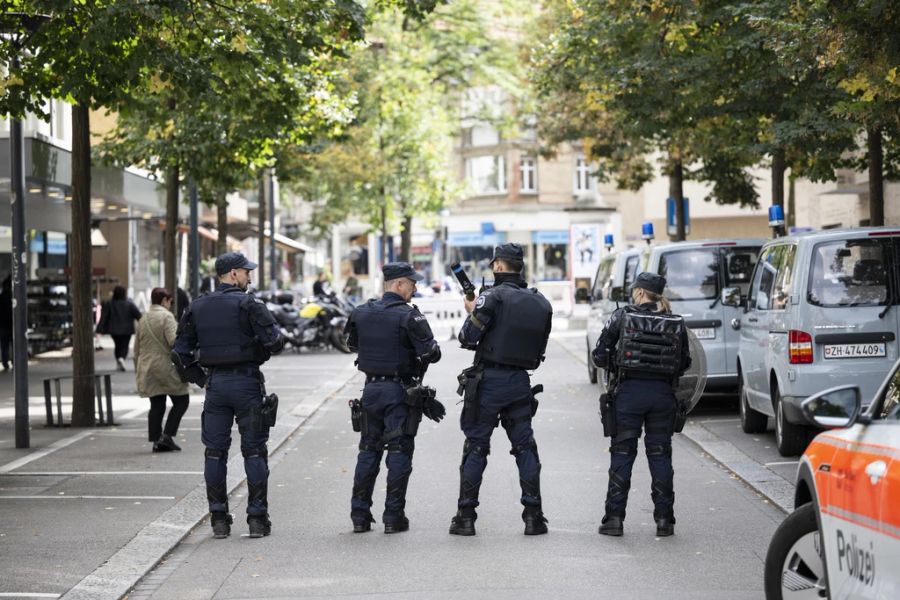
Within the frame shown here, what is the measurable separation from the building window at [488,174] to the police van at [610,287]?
55678 millimetres

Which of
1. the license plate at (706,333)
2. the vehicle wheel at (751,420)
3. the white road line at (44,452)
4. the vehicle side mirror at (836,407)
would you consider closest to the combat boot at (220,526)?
the white road line at (44,452)

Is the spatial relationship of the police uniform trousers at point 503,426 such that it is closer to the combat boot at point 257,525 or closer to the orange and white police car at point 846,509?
the combat boot at point 257,525

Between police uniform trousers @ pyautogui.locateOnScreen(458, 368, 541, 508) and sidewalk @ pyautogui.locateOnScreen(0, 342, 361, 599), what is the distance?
1.87 metres

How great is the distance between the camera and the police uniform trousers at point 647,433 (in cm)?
924

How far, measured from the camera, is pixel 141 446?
575 inches

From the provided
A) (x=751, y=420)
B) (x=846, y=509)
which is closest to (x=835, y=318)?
(x=751, y=420)

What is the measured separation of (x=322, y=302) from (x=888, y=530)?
28187 mm

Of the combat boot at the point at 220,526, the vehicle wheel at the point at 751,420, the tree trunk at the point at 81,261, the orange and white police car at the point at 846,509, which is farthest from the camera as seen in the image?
the tree trunk at the point at 81,261

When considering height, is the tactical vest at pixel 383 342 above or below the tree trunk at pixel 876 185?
below

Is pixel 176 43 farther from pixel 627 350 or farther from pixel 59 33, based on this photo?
pixel 627 350

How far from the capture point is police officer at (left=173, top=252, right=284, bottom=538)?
950 cm

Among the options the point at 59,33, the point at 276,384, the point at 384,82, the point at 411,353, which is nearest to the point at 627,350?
the point at 411,353

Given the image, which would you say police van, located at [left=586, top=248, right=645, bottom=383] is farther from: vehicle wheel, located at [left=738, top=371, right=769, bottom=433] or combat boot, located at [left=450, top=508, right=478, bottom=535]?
combat boot, located at [left=450, top=508, right=478, bottom=535]

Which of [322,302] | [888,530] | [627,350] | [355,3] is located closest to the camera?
[888,530]
